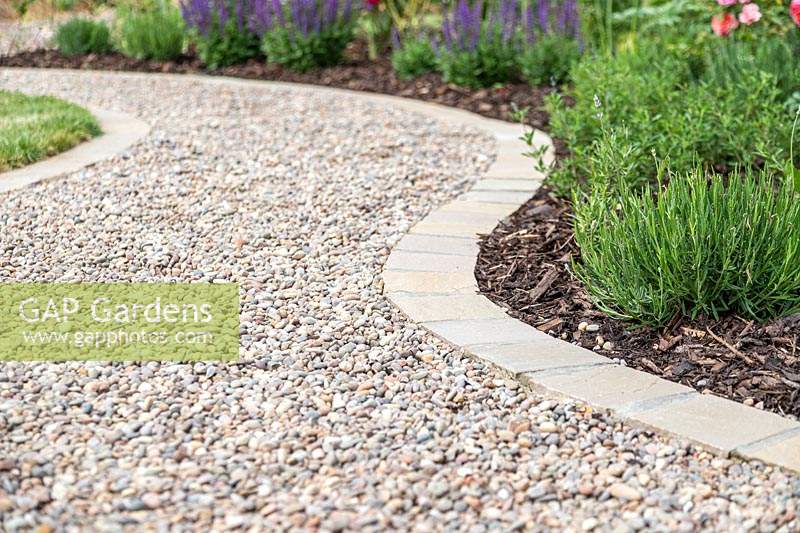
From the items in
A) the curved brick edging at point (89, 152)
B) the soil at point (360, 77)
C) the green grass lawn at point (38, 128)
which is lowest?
the soil at point (360, 77)

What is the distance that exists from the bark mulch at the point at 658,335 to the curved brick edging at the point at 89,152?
78.9 inches

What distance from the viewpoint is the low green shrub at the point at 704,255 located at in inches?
109

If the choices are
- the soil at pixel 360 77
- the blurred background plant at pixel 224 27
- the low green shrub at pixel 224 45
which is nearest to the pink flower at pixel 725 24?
the soil at pixel 360 77

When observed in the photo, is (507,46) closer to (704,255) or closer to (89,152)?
(89,152)

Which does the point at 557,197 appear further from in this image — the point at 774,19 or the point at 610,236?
the point at 774,19

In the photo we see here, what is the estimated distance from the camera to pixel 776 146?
4090 mm

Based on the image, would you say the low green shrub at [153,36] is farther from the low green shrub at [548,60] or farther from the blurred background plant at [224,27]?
the low green shrub at [548,60]

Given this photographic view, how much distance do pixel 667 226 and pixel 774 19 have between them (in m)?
2.94

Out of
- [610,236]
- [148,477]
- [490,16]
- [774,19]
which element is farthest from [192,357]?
[490,16]

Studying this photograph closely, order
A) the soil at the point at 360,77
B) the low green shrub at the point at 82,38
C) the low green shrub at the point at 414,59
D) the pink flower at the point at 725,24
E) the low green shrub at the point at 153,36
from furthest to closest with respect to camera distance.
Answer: the low green shrub at the point at 82,38
the low green shrub at the point at 153,36
the low green shrub at the point at 414,59
the soil at the point at 360,77
the pink flower at the point at 725,24

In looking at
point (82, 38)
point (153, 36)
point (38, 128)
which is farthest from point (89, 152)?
point (82, 38)

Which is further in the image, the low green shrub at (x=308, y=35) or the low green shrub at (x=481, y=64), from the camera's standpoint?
the low green shrub at (x=308, y=35)

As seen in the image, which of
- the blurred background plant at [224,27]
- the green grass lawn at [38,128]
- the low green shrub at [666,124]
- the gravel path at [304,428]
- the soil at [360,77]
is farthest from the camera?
the blurred background plant at [224,27]

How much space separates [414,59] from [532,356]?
14.8 feet
